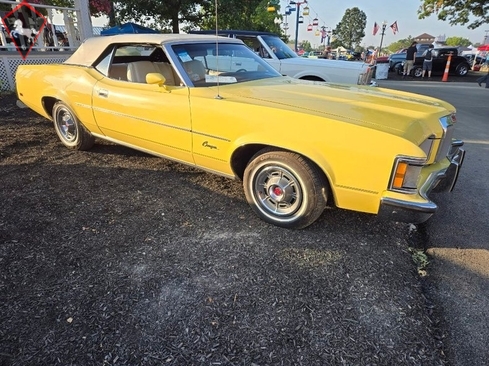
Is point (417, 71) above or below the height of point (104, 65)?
below

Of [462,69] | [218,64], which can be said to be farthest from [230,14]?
[462,69]

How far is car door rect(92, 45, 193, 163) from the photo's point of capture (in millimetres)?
3176

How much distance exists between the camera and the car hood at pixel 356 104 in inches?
95.4

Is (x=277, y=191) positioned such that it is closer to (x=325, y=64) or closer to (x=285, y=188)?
(x=285, y=188)

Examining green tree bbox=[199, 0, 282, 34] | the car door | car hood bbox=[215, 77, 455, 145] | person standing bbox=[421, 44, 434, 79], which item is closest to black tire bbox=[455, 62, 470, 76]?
person standing bbox=[421, 44, 434, 79]

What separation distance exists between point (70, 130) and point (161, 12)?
13.0 meters

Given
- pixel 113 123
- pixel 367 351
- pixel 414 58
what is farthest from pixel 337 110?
pixel 414 58

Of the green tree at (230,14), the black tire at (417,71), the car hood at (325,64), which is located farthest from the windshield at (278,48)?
the black tire at (417,71)

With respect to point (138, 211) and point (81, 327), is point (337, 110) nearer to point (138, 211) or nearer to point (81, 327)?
point (138, 211)

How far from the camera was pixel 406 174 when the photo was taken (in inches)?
89.7

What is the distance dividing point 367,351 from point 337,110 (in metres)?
1.68

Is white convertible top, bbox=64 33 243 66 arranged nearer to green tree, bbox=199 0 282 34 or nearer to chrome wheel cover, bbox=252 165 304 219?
chrome wheel cover, bbox=252 165 304 219

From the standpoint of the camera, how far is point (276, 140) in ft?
8.64

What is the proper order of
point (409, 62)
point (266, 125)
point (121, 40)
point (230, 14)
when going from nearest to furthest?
point (266, 125), point (121, 40), point (230, 14), point (409, 62)
